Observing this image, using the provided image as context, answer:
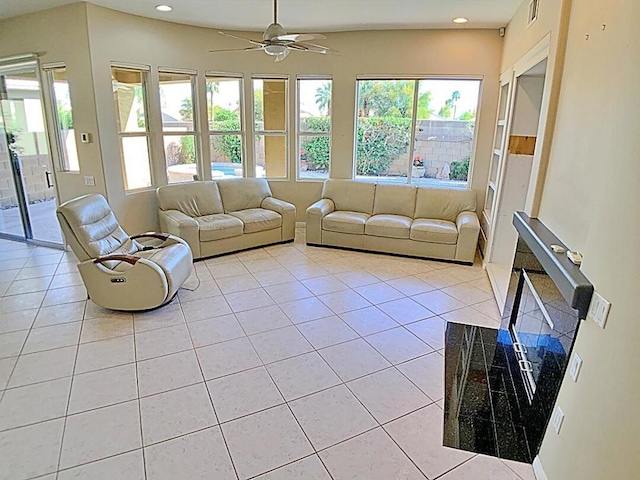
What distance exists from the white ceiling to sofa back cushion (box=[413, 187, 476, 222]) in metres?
2.15

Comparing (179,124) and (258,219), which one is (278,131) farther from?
(258,219)

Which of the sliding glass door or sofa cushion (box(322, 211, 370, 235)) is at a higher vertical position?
the sliding glass door

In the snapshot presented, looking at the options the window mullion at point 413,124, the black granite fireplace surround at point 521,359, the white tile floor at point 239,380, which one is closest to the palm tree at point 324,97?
the window mullion at point 413,124

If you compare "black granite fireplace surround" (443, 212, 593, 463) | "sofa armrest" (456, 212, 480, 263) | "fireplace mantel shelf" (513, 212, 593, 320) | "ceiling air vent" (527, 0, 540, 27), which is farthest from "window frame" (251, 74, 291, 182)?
"fireplace mantel shelf" (513, 212, 593, 320)

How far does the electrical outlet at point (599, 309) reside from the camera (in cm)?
164

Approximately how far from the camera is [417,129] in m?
5.93

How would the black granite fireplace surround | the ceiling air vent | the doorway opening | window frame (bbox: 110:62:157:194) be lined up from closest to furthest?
the black granite fireplace surround → the ceiling air vent → the doorway opening → window frame (bbox: 110:62:157:194)

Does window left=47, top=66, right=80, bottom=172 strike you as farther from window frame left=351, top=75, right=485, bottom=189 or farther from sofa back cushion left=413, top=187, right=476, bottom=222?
sofa back cushion left=413, top=187, right=476, bottom=222

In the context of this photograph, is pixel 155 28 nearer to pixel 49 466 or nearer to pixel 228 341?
pixel 228 341

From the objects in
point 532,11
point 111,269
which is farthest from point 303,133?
point 111,269

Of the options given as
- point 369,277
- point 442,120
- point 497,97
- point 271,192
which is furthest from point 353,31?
point 369,277

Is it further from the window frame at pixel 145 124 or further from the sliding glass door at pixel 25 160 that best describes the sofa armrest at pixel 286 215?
→ the sliding glass door at pixel 25 160

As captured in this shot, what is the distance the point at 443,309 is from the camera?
3.89m

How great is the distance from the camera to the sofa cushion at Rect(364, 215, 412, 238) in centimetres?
530
